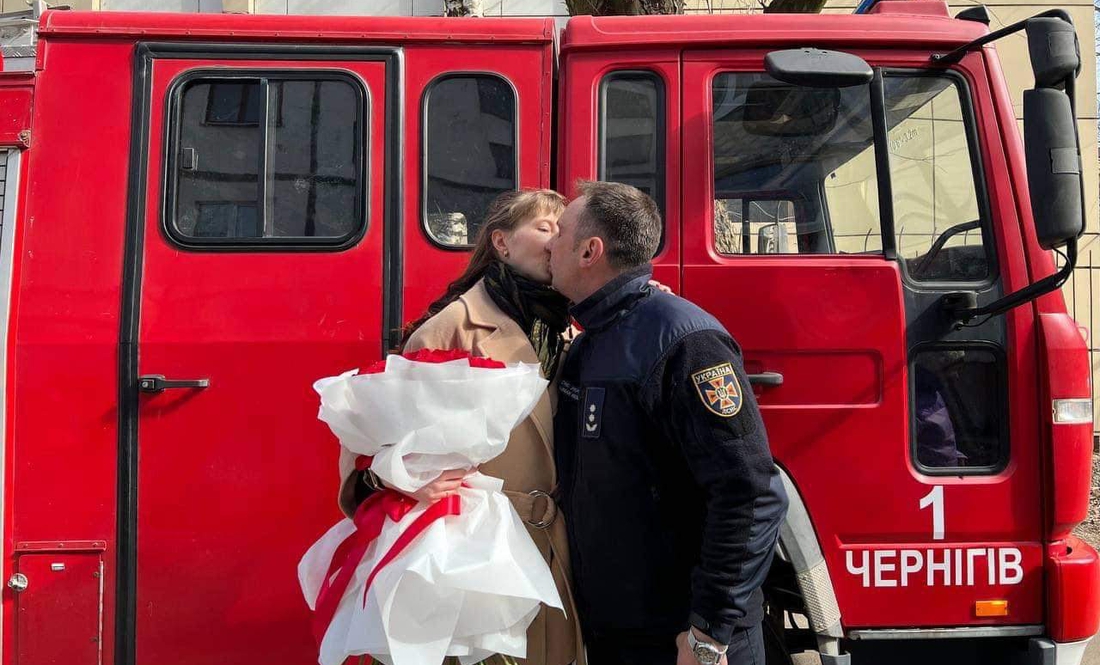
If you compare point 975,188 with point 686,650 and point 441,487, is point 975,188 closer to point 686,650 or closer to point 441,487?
point 686,650

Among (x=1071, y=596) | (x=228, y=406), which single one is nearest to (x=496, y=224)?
(x=228, y=406)

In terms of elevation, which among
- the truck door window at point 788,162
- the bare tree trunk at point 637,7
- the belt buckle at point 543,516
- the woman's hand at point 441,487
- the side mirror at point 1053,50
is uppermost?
the bare tree trunk at point 637,7

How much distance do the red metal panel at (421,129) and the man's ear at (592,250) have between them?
0.97 m

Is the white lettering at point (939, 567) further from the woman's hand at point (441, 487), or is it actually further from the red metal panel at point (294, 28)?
the red metal panel at point (294, 28)

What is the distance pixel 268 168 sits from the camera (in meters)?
3.08

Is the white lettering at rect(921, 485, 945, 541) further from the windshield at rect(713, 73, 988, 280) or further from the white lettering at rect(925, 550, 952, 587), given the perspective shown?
the windshield at rect(713, 73, 988, 280)

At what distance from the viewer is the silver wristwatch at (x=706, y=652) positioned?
1927 millimetres

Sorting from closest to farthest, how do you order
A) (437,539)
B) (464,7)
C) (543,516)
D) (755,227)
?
(437,539)
(543,516)
(755,227)
(464,7)

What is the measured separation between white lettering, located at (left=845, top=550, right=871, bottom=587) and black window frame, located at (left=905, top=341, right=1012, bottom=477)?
34 cm

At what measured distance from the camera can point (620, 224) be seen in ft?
6.98

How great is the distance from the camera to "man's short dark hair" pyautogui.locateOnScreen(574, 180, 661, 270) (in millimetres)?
2127

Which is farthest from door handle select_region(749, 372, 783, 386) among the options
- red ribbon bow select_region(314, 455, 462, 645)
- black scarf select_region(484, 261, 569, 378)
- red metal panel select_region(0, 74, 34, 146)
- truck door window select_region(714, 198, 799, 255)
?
red metal panel select_region(0, 74, 34, 146)

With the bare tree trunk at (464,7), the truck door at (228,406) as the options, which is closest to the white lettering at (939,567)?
the truck door at (228,406)

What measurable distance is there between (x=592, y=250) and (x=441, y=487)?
64 centimetres
